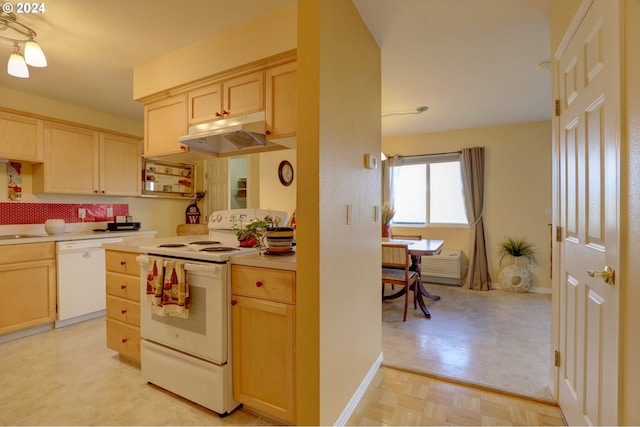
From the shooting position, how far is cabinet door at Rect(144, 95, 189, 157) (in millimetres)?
2449

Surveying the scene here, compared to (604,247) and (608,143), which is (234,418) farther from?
(608,143)

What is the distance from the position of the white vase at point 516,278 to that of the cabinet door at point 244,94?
416 centimetres

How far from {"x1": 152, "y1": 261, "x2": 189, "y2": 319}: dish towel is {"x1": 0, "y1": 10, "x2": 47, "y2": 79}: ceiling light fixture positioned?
1.55 metres

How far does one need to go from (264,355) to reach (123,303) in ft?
4.44

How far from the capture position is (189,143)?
2.34 meters

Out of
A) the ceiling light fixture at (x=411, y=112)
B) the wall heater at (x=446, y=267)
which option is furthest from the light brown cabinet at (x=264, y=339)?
the wall heater at (x=446, y=267)

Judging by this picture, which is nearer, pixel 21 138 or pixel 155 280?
pixel 155 280

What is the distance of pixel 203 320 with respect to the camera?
1.68 metres

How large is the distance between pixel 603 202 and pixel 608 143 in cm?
23

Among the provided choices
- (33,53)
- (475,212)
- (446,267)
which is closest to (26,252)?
(33,53)

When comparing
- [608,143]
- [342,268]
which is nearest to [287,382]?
[342,268]

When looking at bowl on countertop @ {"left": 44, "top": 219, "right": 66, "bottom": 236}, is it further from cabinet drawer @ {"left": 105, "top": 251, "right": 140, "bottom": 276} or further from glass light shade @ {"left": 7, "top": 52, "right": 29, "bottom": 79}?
glass light shade @ {"left": 7, "top": 52, "right": 29, "bottom": 79}

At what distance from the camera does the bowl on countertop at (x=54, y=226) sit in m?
3.10

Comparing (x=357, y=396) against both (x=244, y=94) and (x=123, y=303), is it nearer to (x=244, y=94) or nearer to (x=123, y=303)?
(x=123, y=303)
